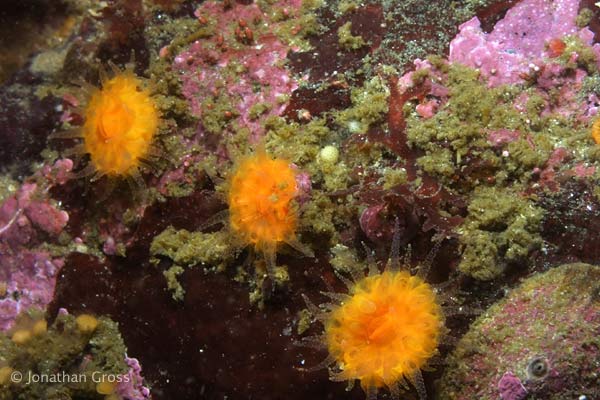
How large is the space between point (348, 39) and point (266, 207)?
1562 millimetres

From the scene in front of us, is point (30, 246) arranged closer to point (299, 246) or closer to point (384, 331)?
point (299, 246)

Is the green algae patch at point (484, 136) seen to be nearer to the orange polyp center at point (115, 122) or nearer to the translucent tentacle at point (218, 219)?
the translucent tentacle at point (218, 219)

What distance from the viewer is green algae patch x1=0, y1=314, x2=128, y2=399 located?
429cm

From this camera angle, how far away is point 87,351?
4402mm

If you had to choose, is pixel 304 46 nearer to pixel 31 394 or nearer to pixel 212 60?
pixel 212 60

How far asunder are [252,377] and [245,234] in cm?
105

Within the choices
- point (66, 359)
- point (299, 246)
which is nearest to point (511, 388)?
point (299, 246)

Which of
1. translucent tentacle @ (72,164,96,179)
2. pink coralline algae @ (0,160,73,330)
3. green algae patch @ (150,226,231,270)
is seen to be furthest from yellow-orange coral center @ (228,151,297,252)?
pink coralline algae @ (0,160,73,330)

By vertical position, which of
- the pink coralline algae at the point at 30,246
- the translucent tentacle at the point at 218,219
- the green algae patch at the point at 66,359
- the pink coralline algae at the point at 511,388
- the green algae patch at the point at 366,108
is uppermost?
the pink coralline algae at the point at 30,246

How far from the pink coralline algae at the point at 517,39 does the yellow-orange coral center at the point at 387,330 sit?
1.64 metres

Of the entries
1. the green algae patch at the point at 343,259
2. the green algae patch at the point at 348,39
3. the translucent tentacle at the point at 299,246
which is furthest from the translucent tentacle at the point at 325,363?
the green algae patch at the point at 348,39

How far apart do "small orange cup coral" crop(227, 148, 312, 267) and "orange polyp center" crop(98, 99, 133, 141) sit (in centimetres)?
110

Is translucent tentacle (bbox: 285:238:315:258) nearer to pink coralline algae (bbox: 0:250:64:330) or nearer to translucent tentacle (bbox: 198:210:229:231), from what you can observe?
translucent tentacle (bbox: 198:210:229:231)

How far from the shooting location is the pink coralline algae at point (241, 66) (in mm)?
4277
